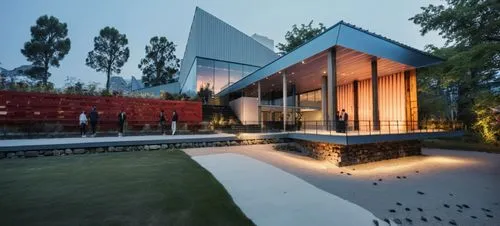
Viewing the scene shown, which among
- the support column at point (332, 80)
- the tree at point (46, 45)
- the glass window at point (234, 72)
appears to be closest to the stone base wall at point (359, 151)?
the support column at point (332, 80)

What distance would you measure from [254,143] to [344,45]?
24.1 ft

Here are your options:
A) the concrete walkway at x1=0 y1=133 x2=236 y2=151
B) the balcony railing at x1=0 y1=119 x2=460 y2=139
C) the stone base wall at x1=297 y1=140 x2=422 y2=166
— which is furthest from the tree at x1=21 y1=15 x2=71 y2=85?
the stone base wall at x1=297 y1=140 x2=422 y2=166

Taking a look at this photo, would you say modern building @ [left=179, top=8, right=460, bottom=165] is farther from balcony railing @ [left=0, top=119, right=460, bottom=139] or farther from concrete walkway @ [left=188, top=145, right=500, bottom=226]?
concrete walkway @ [left=188, top=145, right=500, bottom=226]

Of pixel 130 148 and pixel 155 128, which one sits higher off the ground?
pixel 155 128

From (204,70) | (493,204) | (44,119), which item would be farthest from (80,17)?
(493,204)

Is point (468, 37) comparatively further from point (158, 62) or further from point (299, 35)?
point (158, 62)

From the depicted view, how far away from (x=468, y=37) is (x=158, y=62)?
45971 millimetres

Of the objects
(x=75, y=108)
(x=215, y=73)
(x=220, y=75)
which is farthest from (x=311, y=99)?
(x=75, y=108)

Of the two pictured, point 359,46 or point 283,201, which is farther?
point 359,46

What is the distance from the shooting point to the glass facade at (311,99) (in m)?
25.8

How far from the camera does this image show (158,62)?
154ft

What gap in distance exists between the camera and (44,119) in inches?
494

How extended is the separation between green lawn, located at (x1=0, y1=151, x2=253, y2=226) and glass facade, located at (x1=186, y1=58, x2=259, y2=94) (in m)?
20.7

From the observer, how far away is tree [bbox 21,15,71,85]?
88.8 feet
